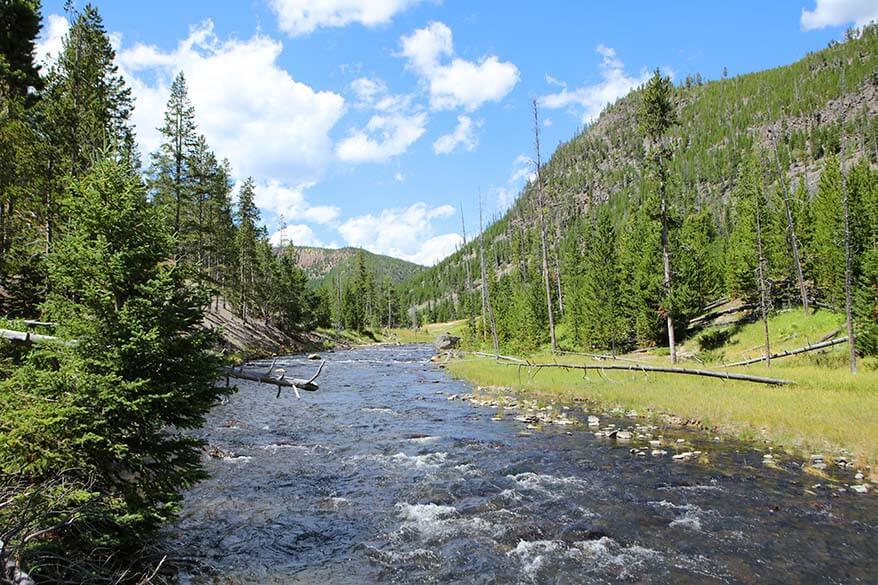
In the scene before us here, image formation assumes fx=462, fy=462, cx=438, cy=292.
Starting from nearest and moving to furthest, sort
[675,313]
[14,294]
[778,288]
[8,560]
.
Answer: [8,560]
[14,294]
[675,313]
[778,288]

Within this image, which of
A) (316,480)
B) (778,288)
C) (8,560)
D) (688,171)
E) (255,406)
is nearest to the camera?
(8,560)

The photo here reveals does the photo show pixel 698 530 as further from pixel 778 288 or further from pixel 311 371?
pixel 778 288

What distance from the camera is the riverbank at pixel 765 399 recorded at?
1473 cm

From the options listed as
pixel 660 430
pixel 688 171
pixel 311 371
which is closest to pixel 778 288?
pixel 660 430

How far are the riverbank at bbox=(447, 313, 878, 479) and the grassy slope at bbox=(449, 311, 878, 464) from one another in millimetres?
23

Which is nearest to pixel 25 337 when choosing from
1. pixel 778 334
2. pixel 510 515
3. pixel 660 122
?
pixel 510 515

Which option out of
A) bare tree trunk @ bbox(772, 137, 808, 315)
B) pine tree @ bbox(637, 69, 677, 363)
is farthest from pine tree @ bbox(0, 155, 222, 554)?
bare tree trunk @ bbox(772, 137, 808, 315)

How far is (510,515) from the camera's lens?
35.9 ft

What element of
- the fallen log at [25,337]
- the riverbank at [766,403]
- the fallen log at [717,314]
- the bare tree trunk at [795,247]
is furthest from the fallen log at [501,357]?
the fallen log at [25,337]

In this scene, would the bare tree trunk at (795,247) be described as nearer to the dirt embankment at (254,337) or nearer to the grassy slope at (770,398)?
the grassy slope at (770,398)

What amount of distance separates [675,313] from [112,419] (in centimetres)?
4561

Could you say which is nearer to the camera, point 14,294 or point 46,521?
point 46,521

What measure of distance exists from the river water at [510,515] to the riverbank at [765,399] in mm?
1667

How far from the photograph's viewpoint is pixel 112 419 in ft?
24.5
